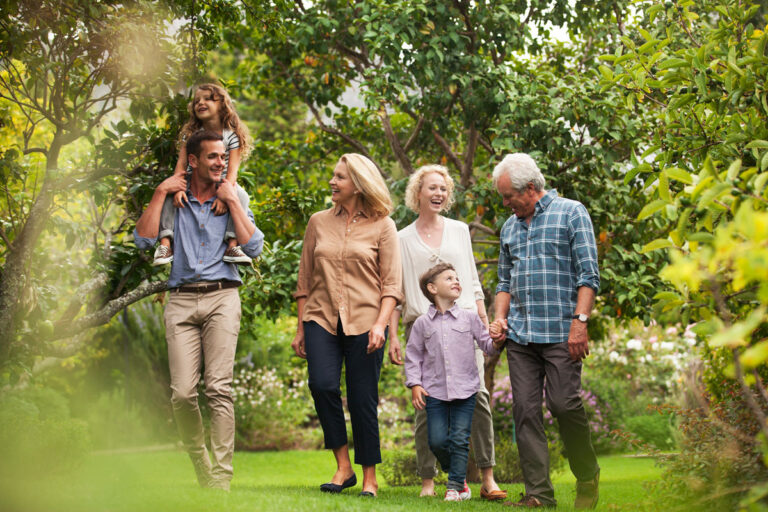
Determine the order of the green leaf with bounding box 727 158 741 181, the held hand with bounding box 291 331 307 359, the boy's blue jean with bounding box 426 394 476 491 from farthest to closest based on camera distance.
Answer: the held hand with bounding box 291 331 307 359, the boy's blue jean with bounding box 426 394 476 491, the green leaf with bounding box 727 158 741 181

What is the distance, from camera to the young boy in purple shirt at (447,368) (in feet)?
15.2

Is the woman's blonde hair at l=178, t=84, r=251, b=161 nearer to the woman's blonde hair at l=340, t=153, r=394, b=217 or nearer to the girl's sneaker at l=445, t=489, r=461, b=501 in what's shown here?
the woman's blonde hair at l=340, t=153, r=394, b=217

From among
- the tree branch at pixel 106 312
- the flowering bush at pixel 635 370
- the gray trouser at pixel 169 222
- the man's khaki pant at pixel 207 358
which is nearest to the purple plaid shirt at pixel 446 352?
the man's khaki pant at pixel 207 358

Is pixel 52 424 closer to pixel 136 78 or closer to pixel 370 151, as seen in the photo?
pixel 136 78

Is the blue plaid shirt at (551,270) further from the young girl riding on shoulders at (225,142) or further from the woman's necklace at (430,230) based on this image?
the young girl riding on shoulders at (225,142)

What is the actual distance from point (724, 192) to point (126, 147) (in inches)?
164

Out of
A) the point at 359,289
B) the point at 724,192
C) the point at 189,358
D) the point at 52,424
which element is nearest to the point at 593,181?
the point at 359,289

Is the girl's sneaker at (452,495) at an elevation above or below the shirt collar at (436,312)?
below

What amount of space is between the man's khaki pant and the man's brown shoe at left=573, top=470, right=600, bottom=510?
6.61 ft

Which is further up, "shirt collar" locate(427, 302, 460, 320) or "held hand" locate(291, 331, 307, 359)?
"shirt collar" locate(427, 302, 460, 320)

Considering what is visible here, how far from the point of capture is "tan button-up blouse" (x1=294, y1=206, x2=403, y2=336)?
4531 mm

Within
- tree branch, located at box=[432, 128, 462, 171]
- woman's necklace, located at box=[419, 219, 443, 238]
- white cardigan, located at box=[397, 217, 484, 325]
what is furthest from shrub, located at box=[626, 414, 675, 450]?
woman's necklace, located at box=[419, 219, 443, 238]

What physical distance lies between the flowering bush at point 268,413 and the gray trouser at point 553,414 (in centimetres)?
931

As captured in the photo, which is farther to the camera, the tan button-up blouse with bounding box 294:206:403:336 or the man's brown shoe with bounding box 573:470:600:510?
the tan button-up blouse with bounding box 294:206:403:336
